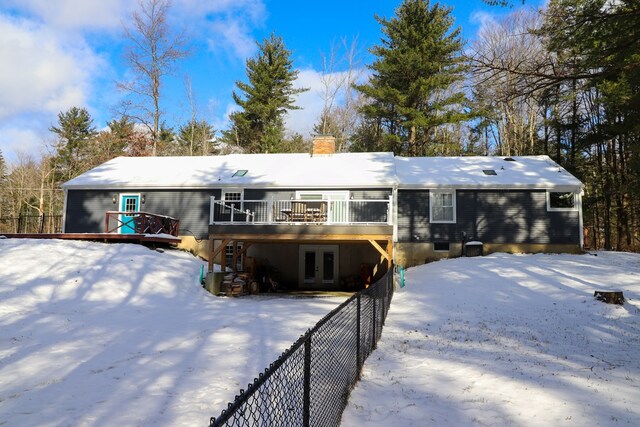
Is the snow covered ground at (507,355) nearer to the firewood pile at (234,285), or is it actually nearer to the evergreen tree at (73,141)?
the firewood pile at (234,285)

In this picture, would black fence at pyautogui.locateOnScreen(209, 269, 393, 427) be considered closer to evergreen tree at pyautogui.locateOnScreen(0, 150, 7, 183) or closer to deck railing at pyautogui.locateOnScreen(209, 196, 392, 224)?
deck railing at pyautogui.locateOnScreen(209, 196, 392, 224)

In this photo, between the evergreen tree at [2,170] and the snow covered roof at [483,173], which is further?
the evergreen tree at [2,170]

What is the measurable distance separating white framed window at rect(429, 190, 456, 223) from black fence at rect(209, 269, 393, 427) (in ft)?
40.2

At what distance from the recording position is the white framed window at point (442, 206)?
57.8ft

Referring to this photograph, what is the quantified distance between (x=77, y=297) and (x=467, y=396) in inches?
389

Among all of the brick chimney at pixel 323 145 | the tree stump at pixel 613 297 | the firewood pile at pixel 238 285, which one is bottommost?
the firewood pile at pixel 238 285

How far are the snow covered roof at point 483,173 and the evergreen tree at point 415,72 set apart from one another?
598cm

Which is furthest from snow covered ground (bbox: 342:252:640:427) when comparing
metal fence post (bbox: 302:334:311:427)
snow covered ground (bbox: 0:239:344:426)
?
snow covered ground (bbox: 0:239:344:426)

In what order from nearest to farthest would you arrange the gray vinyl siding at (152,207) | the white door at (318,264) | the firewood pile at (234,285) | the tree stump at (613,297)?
the tree stump at (613,297) → the firewood pile at (234,285) → the white door at (318,264) → the gray vinyl siding at (152,207)

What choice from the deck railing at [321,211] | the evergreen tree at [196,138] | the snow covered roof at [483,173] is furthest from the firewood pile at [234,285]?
the evergreen tree at [196,138]

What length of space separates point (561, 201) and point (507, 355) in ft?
46.2

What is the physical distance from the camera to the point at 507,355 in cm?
634

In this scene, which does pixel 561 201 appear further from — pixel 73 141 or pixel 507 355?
pixel 73 141

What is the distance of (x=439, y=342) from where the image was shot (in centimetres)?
725
